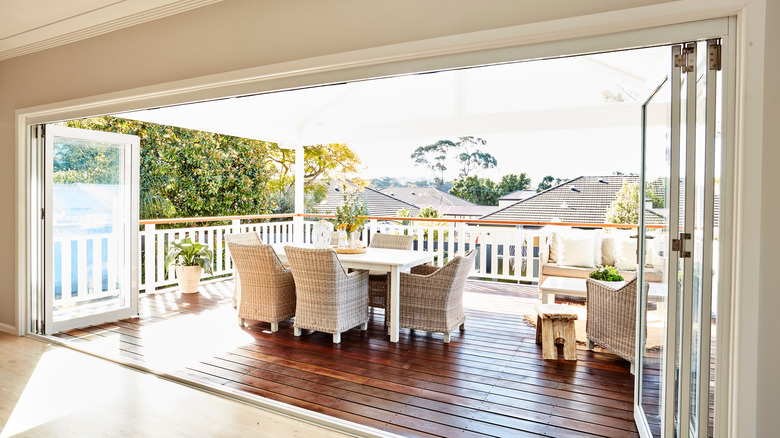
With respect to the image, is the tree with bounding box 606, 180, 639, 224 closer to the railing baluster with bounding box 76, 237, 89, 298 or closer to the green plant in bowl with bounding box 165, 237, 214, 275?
the green plant in bowl with bounding box 165, 237, 214, 275

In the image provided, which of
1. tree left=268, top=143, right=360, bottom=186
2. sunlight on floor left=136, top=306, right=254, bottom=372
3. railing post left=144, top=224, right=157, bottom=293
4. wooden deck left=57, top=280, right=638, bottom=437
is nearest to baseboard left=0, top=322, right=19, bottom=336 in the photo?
wooden deck left=57, top=280, right=638, bottom=437

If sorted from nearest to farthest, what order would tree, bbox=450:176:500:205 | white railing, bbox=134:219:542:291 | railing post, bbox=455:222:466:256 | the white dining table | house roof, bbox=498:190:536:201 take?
the white dining table < white railing, bbox=134:219:542:291 < railing post, bbox=455:222:466:256 < house roof, bbox=498:190:536:201 < tree, bbox=450:176:500:205

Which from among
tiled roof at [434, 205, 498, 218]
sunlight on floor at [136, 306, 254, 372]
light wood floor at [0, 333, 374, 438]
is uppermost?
tiled roof at [434, 205, 498, 218]

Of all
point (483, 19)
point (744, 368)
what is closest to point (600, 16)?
point (483, 19)

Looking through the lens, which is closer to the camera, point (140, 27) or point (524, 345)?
point (140, 27)

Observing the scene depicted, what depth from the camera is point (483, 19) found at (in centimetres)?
220

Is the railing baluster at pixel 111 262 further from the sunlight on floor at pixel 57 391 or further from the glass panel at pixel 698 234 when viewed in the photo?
the glass panel at pixel 698 234

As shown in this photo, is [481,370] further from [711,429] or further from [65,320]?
[65,320]

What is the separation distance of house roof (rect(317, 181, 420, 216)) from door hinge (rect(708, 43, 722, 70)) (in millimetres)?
8346

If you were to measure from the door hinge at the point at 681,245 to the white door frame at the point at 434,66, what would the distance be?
170mm

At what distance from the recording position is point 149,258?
5.90 meters

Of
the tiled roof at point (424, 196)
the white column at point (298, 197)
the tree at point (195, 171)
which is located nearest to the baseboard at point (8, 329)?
the white column at point (298, 197)

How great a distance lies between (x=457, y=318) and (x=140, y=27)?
11.0 feet

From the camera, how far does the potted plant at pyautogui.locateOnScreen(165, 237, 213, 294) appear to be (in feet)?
19.4
